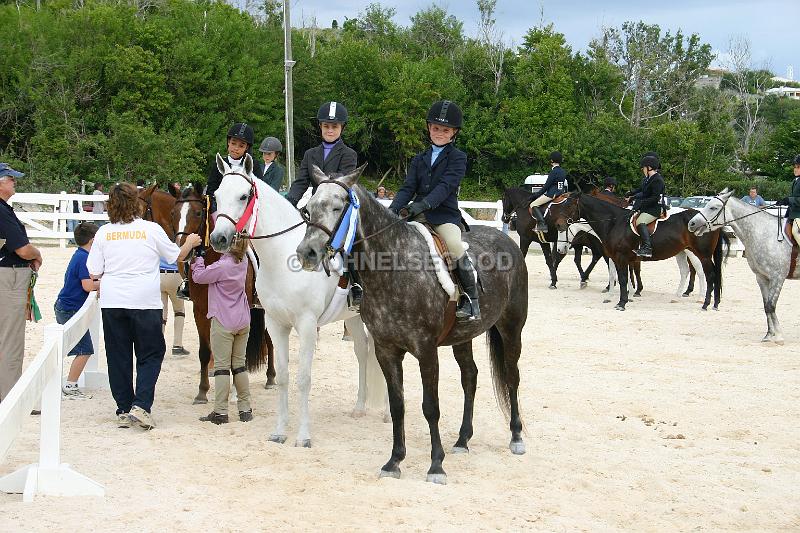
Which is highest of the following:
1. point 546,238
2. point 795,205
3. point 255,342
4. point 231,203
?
point 795,205

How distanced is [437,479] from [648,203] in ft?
37.6

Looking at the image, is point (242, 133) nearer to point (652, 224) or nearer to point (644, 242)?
point (644, 242)

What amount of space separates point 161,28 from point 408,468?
4064cm

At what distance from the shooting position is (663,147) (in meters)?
46.6

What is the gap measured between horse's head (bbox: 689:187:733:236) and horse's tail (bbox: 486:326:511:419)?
26.7 ft

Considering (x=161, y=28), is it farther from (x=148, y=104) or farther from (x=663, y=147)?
(x=663, y=147)

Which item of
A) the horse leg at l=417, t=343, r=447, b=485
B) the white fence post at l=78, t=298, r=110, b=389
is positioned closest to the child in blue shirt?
the white fence post at l=78, t=298, r=110, b=389

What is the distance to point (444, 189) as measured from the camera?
6234 mm

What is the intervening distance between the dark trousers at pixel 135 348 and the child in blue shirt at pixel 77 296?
4.51ft

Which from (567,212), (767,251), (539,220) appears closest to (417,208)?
(767,251)

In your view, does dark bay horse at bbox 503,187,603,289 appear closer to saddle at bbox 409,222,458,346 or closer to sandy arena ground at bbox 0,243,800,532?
sandy arena ground at bbox 0,243,800,532

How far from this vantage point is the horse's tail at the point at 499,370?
7145 millimetres

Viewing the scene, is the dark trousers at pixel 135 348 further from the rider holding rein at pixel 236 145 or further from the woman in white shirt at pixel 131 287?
the rider holding rein at pixel 236 145

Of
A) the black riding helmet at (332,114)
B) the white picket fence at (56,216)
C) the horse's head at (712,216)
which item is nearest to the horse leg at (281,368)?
the black riding helmet at (332,114)
